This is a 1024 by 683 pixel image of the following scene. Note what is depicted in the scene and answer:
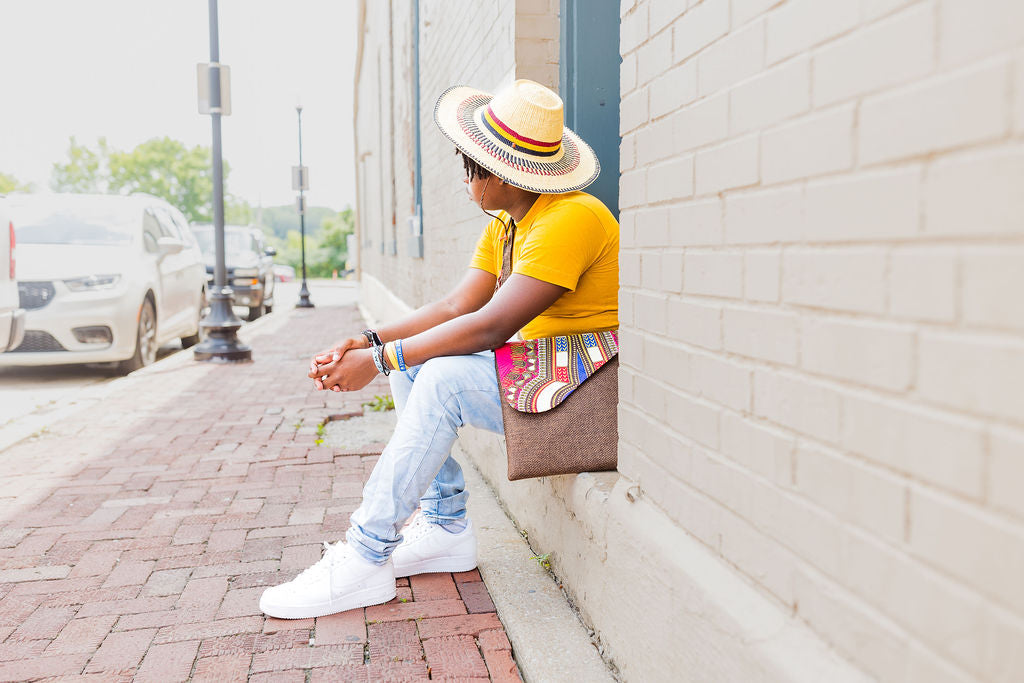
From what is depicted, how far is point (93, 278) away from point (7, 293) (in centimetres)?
201

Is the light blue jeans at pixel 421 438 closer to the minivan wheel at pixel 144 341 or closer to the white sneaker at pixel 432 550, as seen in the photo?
the white sneaker at pixel 432 550

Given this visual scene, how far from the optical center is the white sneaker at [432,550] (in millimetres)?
2777

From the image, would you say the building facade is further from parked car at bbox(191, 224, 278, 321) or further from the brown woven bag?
parked car at bbox(191, 224, 278, 321)

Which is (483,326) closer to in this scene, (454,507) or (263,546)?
(454,507)

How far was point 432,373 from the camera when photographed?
2467 millimetres

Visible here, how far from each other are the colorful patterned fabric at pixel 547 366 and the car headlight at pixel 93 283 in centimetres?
578

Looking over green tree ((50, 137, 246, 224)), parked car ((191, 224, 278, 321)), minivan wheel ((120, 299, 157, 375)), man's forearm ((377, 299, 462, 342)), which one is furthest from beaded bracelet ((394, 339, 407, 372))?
green tree ((50, 137, 246, 224))

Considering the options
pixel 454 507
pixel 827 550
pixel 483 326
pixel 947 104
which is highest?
pixel 947 104

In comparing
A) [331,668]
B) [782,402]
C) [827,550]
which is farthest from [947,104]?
[331,668]

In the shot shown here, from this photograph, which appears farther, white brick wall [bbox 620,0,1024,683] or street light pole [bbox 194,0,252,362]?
street light pole [bbox 194,0,252,362]

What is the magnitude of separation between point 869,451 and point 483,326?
4.59 ft

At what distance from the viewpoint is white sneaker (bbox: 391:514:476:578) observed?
2.78 meters

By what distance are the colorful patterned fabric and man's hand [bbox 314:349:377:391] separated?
0.43 m

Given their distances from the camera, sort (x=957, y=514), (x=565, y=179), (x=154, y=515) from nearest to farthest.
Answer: (x=957, y=514), (x=565, y=179), (x=154, y=515)
